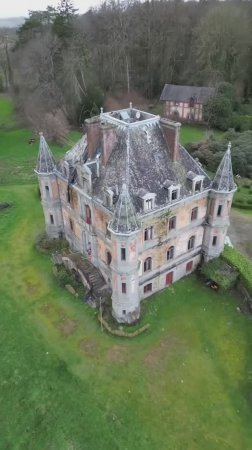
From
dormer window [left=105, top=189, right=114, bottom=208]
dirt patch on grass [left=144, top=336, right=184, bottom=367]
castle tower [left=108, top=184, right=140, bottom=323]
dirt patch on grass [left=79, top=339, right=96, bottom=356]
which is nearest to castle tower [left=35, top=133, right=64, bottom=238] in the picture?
dormer window [left=105, top=189, right=114, bottom=208]

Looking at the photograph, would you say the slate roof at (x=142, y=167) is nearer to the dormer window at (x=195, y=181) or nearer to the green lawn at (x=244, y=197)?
the dormer window at (x=195, y=181)

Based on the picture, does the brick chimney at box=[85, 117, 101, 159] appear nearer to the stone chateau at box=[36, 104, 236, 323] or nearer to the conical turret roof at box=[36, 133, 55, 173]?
the stone chateau at box=[36, 104, 236, 323]

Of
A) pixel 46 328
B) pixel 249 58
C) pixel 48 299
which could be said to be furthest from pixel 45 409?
pixel 249 58

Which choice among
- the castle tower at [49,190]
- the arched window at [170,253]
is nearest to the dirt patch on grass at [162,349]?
the arched window at [170,253]

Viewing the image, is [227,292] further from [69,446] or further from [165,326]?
[69,446]

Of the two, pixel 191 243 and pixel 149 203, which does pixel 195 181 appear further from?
pixel 191 243

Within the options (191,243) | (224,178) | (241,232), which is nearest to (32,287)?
(191,243)
